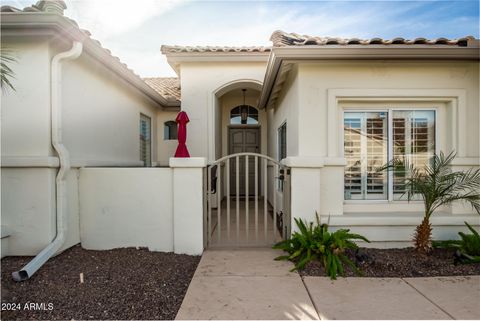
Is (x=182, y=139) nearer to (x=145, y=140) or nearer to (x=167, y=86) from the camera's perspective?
(x=145, y=140)

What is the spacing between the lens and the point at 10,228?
14.4 ft

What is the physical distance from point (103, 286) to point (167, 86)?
9.41 meters

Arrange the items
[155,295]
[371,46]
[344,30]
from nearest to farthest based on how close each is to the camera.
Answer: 1. [155,295]
2. [371,46]
3. [344,30]

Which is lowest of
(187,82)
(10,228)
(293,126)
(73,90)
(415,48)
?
(10,228)

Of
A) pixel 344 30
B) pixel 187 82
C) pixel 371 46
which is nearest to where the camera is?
pixel 371 46

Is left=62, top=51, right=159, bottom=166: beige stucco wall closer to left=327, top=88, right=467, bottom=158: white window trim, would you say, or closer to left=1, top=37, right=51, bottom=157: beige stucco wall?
left=1, top=37, right=51, bottom=157: beige stucco wall

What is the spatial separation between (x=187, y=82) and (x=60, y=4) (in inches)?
165

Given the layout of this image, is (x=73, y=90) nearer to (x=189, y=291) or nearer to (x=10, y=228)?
(x=10, y=228)

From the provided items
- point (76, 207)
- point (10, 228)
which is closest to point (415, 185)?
point (76, 207)

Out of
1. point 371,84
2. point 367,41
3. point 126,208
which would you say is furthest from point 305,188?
point 126,208

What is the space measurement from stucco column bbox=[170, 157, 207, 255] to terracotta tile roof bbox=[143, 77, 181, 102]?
19.7 feet

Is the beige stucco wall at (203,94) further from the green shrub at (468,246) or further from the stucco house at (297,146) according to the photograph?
the green shrub at (468,246)

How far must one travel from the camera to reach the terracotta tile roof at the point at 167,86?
10.4 meters

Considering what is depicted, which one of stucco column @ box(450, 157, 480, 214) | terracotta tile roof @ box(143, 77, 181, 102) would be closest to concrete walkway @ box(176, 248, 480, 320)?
stucco column @ box(450, 157, 480, 214)
